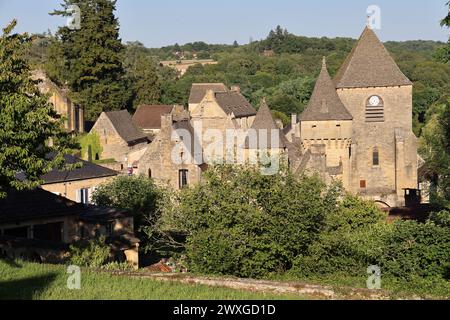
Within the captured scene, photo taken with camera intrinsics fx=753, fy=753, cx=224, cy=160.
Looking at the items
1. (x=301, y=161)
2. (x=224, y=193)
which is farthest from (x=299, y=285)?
(x=301, y=161)

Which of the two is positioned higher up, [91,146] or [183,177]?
[91,146]

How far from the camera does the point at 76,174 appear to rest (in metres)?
42.1

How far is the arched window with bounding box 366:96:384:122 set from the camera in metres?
51.1

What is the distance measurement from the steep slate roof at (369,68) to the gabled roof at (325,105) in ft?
8.40

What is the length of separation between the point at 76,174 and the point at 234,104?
24.9 meters

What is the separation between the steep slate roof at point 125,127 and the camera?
201 ft

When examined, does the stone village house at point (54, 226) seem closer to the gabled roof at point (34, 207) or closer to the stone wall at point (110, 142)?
the gabled roof at point (34, 207)

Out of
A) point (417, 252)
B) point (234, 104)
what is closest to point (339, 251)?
point (417, 252)

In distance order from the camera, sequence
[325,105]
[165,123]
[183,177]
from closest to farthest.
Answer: [165,123], [183,177], [325,105]

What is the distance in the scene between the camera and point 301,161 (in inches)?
1693

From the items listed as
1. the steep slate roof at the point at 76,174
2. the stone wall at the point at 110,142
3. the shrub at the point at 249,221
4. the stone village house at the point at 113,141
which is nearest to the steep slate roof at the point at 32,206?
the shrub at the point at 249,221

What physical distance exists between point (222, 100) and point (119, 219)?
31.3 meters

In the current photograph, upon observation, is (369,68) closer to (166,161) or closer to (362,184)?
(362,184)
